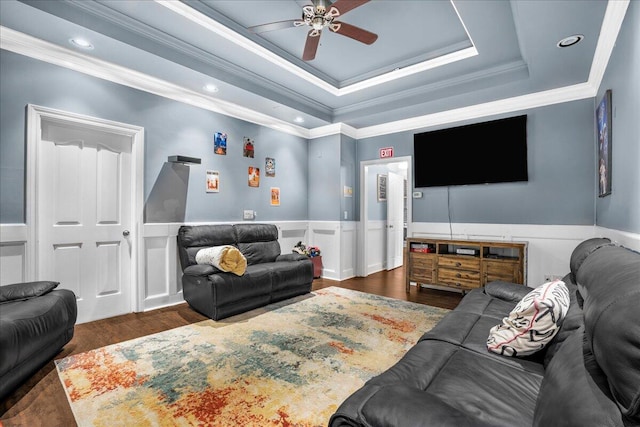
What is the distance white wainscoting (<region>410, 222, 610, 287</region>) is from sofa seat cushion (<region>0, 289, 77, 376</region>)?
475 centimetres

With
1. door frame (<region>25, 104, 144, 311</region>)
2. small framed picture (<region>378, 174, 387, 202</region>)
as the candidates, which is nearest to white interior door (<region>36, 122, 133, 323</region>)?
door frame (<region>25, 104, 144, 311</region>)

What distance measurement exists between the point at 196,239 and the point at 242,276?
33.6 inches

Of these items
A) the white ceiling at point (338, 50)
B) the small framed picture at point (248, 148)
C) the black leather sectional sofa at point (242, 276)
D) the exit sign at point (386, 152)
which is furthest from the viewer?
the exit sign at point (386, 152)

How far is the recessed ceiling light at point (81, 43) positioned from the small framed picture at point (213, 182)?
1.81 meters

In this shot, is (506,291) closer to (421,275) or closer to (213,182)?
(421,275)

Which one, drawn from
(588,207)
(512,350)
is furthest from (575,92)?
(512,350)

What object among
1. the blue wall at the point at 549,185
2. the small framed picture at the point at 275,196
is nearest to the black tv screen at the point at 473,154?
the blue wall at the point at 549,185

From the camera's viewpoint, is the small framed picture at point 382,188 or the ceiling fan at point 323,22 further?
the small framed picture at point 382,188

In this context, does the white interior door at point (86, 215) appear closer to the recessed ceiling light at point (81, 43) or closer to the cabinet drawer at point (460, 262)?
the recessed ceiling light at point (81, 43)

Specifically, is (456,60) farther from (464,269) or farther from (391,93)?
(464,269)

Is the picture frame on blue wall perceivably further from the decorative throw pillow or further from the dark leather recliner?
the dark leather recliner

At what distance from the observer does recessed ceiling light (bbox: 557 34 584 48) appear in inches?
106

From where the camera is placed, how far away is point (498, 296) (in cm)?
248

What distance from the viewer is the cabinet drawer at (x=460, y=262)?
13.3ft
